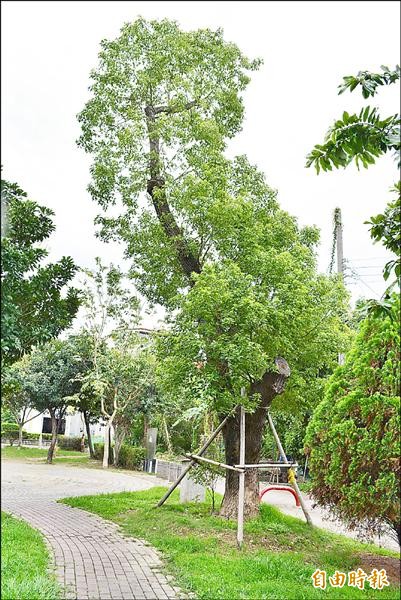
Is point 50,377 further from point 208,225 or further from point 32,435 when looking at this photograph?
point 208,225

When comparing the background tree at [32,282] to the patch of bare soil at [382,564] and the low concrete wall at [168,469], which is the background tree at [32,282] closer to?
the patch of bare soil at [382,564]

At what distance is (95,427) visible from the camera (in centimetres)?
2519

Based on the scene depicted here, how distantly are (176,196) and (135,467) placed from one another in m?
13.9

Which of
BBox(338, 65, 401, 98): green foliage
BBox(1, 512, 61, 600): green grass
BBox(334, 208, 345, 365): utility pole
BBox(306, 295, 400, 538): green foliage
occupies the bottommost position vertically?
BBox(1, 512, 61, 600): green grass

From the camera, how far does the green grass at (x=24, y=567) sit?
3992mm

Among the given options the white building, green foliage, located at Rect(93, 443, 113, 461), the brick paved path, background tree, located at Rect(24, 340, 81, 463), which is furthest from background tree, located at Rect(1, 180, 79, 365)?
the white building

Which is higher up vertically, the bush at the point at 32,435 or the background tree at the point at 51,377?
the background tree at the point at 51,377

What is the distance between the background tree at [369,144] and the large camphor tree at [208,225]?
7.85 feet

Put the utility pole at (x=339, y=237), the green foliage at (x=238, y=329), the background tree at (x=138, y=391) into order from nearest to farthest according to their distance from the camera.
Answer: the green foliage at (x=238, y=329), the utility pole at (x=339, y=237), the background tree at (x=138, y=391)

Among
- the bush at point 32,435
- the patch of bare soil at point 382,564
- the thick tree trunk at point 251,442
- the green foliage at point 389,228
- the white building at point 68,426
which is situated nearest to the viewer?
the green foliage at point 389,228

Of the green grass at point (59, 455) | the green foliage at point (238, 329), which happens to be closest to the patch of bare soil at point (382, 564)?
the green foliage at point (238, 329)

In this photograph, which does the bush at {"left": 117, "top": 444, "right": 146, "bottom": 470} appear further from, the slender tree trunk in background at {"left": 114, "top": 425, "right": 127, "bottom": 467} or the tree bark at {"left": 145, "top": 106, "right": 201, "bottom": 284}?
the tree bark at {"left": 145, "top": 106, "right": 201, "bottom": 284}

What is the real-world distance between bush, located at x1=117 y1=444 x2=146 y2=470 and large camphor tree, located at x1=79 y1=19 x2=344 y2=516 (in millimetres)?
11442

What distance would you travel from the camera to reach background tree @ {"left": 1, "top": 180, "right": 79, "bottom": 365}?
4429mm
